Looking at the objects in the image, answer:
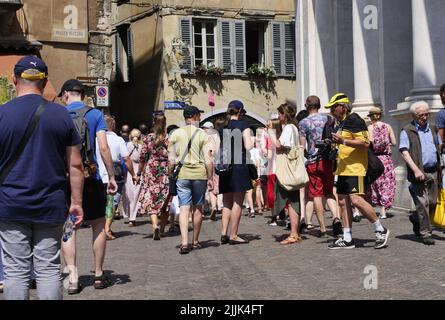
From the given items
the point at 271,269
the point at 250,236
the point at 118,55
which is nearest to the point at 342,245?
the point at 271,269

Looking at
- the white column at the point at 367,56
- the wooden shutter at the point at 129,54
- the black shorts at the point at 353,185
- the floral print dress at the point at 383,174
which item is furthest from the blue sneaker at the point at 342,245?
the wooden shutter at the point at 129,54

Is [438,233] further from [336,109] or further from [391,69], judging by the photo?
[391,69]

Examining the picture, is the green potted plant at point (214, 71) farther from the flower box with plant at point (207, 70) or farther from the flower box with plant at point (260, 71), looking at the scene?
the flower box with plant at point (260, 71)

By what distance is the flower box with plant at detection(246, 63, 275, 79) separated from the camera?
28.2 m

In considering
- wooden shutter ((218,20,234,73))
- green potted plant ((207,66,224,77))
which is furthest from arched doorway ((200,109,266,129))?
wooden shutter ((218,20,234,73))

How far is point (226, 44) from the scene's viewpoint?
2778 centimetres

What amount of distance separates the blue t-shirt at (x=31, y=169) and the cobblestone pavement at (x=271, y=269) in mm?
2153

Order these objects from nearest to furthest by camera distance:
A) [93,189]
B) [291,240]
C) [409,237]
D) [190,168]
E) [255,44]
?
[93,189], [190,168], [291,240], [409,237], [255,44]

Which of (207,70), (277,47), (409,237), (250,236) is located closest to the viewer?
(409,237)

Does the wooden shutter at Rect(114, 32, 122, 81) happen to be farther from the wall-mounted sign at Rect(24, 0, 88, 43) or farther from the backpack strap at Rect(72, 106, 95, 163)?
the backpack strap at Rect(72, 106, 95, 163)

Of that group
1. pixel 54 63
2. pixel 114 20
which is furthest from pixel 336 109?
pixel 114 20

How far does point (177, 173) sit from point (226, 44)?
1824 centimetres

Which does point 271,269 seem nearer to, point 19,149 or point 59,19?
point 19,149

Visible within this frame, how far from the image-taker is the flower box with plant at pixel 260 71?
2819cm
